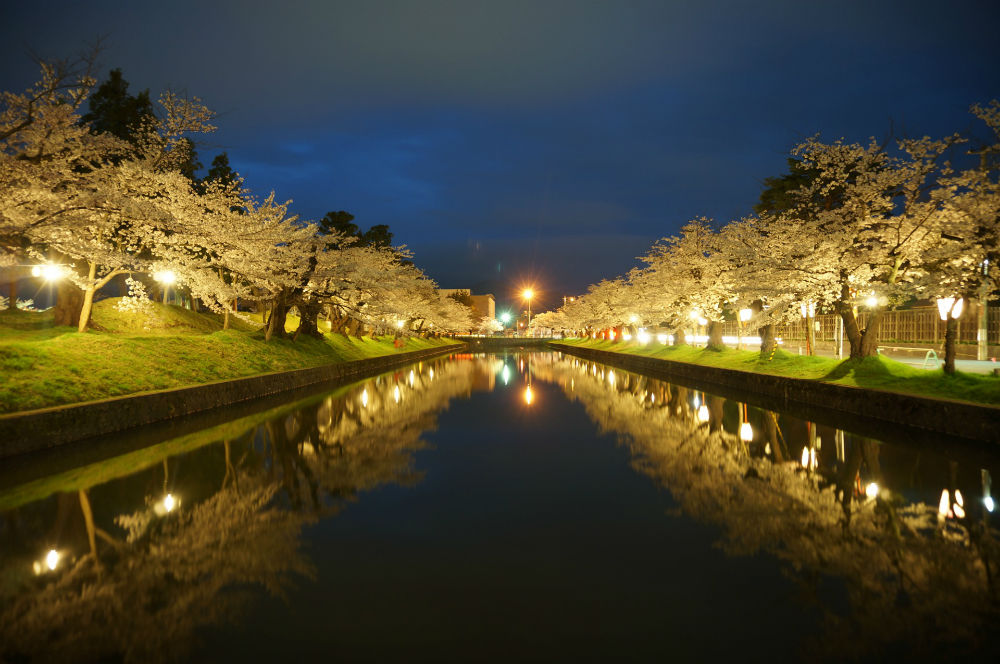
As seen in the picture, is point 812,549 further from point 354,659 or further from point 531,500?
point 354,659

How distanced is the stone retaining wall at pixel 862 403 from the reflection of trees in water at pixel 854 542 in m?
2.28

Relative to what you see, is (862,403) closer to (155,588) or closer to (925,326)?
(155,588)

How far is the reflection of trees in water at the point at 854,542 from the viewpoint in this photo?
12.6 feet

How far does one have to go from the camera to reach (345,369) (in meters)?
28.8

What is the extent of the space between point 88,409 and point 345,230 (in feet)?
124

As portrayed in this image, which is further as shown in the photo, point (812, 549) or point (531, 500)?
point (531, 500)

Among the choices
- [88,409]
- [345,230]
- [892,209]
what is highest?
[345,230]

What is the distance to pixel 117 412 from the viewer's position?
11.8 metres

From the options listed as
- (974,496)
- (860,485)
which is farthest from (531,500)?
(974,496)

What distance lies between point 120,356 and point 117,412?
4289 mm

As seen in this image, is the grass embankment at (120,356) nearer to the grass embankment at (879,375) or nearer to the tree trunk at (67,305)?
the tree trunk at (67,305)

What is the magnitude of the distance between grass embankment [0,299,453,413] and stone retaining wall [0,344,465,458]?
2.58 feet

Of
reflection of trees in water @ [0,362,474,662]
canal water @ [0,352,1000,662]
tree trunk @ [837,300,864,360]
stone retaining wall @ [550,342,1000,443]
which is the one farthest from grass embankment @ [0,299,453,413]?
tree trunk @ [837,300,864,360]

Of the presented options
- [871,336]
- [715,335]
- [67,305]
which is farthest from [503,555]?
[715,335]
